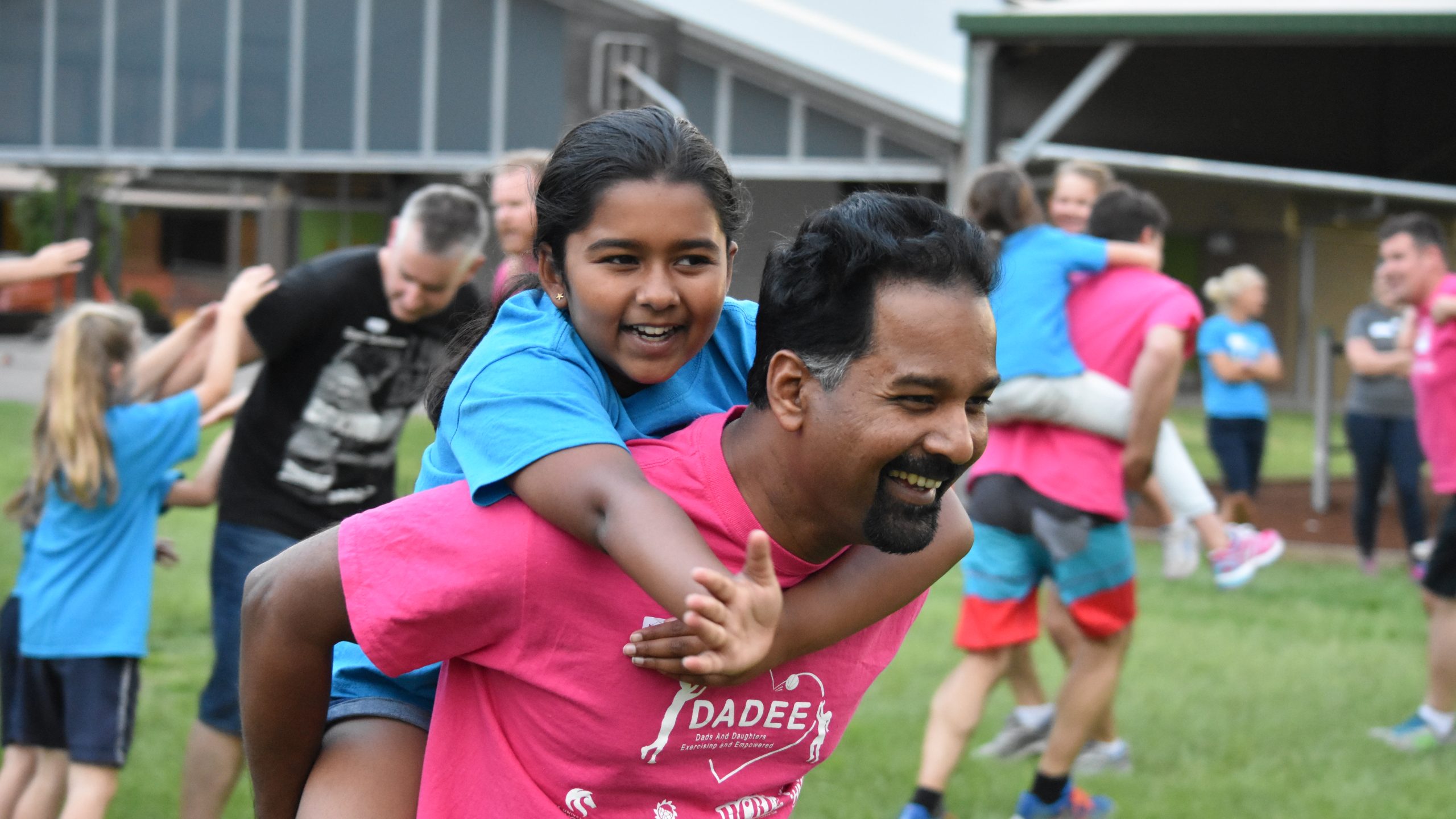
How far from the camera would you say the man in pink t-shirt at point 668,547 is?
199 centimetres

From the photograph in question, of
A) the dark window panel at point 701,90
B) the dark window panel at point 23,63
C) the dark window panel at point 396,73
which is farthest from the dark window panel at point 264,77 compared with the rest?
the dark window panel at point 701,90

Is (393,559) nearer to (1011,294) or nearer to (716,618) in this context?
(716,618)

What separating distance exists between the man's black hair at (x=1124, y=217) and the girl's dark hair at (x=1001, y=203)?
34cm

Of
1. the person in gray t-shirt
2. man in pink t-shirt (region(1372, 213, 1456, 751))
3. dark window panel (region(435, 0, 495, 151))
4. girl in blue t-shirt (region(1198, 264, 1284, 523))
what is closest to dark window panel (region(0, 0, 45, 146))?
dark window panel (region(435, 0, 495, 151))

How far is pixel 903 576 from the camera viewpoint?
2.27m

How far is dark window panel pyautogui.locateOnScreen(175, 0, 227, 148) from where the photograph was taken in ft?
76.7

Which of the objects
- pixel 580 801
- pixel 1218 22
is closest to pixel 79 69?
pixel 1218 22

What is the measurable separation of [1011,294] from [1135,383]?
554 millimetres

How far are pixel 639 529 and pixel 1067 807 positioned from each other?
3.99m

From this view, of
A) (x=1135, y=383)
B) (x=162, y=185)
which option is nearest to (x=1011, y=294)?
(x=1135, y=383)

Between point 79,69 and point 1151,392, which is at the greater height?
point 79,69

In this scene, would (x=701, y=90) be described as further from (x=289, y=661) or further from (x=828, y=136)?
(x=289, y=661)

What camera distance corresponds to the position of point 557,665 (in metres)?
2.05

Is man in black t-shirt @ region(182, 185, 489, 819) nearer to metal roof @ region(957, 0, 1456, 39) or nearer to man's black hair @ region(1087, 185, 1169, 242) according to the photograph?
man's black hair @ region(1087, 185, 1169, 242)
